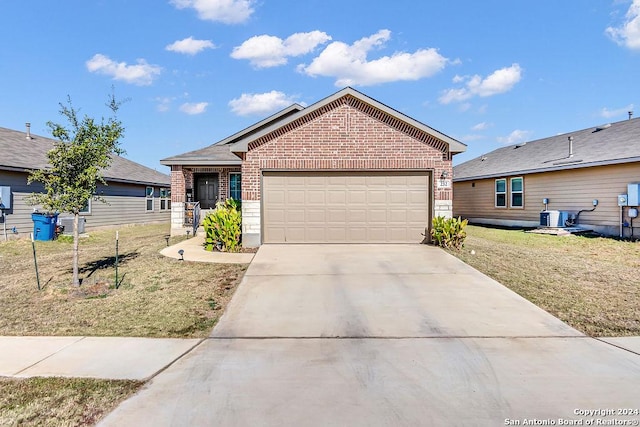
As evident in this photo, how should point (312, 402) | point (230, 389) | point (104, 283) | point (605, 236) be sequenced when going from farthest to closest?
1. point (605, 236)
2. point (104, 283)
3. point (230, 389)
4. point (312, 402)

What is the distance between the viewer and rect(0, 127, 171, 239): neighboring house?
556 inches

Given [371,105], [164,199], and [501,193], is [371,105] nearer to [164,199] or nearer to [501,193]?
[501,193]

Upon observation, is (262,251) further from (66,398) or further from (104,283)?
(66,398)

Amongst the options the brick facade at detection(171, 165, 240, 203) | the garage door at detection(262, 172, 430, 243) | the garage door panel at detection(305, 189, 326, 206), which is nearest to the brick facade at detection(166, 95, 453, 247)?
the garage door at detection(262, 172, 430, 243)

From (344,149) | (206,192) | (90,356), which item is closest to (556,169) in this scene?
(344,149)

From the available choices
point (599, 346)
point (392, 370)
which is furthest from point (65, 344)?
point (599, 346)

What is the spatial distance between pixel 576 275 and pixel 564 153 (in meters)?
12.5

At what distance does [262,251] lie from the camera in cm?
1049

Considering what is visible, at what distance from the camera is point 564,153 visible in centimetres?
1788

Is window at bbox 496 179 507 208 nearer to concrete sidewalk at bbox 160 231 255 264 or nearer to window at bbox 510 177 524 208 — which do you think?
window at bbox 510 177 524 208

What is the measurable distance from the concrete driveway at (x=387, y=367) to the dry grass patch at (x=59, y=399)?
197mm

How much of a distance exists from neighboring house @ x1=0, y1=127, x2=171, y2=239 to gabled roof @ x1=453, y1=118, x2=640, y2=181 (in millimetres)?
17810

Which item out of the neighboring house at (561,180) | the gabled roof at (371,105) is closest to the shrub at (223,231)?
the gabled roof at (371,105)

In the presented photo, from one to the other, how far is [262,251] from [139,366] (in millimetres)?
6644
